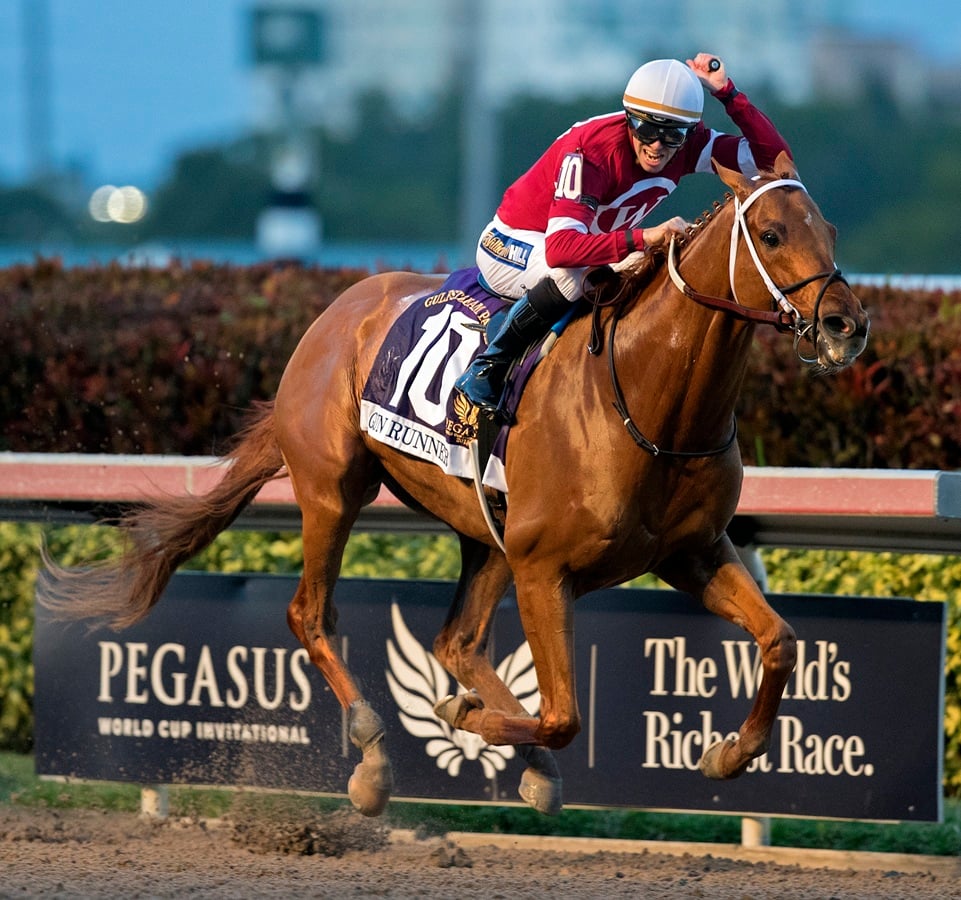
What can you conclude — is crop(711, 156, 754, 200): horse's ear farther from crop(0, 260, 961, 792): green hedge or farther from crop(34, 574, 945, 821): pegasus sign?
crop(0, 260, 961, 792): green hedge

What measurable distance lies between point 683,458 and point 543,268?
2.45 ft

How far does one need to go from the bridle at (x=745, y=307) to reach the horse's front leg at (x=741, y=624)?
0.40 m

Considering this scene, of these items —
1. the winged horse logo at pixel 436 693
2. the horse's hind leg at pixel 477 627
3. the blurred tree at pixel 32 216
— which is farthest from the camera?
the blurred tree at pixel 32 216

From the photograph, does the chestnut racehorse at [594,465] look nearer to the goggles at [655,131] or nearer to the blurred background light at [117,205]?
the goggles at [655,131]

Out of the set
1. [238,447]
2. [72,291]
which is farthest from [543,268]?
[72,291]

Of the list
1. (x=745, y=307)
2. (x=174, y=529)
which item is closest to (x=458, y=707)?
Result: (x=174, y=529)

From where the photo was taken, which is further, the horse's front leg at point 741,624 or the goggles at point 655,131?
the horse's front leg at point 741,624

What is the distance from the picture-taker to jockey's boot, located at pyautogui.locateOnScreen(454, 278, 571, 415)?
4879mm

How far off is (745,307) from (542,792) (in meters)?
1.63

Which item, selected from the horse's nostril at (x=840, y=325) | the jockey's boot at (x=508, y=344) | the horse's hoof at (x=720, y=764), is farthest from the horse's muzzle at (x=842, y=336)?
the horse's hoof at (x=720, y=764)

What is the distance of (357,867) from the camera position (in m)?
5.37

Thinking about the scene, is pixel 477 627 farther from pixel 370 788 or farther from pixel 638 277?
pixel 638 277

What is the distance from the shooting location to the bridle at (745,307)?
4.15 metres

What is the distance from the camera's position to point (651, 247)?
4613 mm
